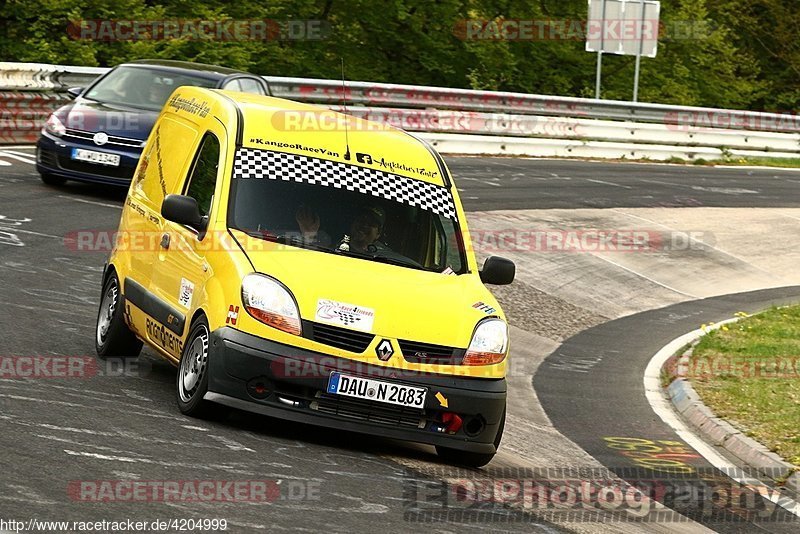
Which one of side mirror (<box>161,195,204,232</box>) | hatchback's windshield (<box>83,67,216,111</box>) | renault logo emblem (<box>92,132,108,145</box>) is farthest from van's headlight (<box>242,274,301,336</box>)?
hatchback's windshield (<box>83,67,216,111</box>)

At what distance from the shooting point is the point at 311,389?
7871 millimetres

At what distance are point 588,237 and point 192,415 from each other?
42.1 feet

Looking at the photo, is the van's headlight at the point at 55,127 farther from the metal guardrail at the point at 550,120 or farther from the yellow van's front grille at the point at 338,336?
the yellow van's front grille at the point at 338,336

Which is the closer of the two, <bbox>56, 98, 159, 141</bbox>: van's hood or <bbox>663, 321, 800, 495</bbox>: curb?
<bbox>663, 321, 800, 495</bbox>: curb

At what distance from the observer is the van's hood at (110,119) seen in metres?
17.4

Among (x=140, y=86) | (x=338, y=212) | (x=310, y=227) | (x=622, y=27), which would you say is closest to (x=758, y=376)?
(x=338, y=212)

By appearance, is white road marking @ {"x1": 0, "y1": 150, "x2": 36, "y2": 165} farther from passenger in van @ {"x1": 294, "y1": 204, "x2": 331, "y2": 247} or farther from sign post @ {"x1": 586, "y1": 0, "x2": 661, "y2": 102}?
sign post @ {"x1": 586, "y1": 0, "x2": 661, "y2": 102}

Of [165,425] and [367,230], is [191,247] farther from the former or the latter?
[165,425]

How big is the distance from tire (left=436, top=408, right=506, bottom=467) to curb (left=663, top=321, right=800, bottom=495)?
2350 mm

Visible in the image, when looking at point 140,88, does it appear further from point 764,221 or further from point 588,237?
point 764,221

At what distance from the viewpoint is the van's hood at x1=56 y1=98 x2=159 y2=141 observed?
17438mm

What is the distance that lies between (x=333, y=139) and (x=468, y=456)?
237cm

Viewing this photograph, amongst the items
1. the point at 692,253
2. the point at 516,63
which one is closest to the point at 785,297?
the point at 692,253

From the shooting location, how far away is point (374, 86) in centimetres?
2780
